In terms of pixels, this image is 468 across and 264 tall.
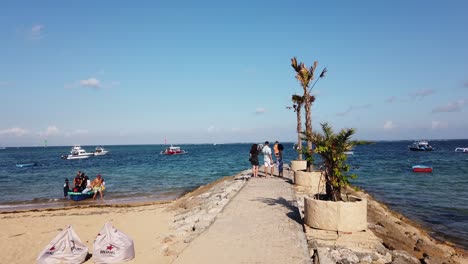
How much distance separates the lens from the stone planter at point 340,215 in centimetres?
766

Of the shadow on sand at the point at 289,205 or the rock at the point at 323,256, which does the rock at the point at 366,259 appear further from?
the shadow on sand at the point at 289,205

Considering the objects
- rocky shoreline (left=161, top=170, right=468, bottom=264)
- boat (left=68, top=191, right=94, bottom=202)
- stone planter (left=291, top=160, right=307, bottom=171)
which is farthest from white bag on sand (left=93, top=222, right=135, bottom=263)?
boat (left=68, top=191, right=94, bottom=202)

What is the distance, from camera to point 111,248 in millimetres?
7359

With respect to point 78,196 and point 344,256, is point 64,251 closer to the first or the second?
point 344,256

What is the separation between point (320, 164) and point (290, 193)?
13.3 feet

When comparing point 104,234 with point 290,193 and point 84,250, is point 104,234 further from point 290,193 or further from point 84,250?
point 290,193

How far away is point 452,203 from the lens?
17.6 m

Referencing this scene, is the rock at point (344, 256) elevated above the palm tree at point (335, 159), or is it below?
below

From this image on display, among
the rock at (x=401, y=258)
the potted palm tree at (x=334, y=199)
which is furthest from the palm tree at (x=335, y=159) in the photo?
the rock at (x=401, y=258)

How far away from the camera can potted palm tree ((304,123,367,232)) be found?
7.68m

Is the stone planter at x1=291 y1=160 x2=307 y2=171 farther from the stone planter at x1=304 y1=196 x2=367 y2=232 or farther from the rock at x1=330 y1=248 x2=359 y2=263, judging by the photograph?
the rock at x1=330 y1=248 x2=359 y2=263

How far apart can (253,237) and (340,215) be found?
6.69 feet

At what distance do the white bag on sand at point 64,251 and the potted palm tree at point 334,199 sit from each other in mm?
5354

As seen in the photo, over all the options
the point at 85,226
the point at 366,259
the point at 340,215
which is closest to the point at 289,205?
the point at 340,215
